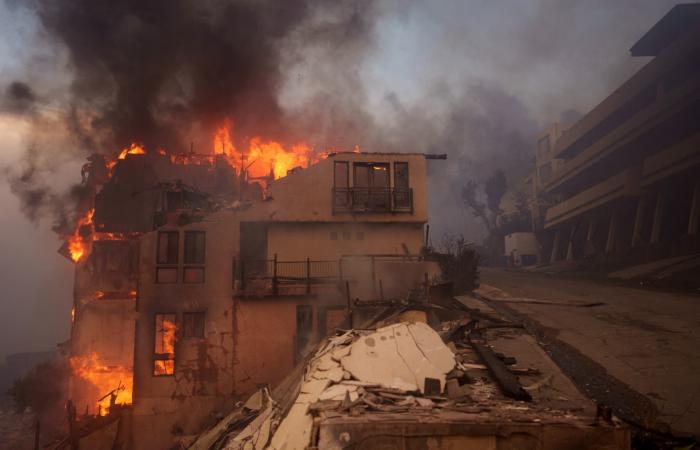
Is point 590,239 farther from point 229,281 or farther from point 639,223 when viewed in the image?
point 229,281

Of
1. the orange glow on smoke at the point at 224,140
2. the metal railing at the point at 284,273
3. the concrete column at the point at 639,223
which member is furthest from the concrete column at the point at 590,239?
the orange glow on smoke at the point at 224,140

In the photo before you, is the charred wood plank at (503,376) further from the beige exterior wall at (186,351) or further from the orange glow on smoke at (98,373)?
the orange glow on smoke at (98,373)

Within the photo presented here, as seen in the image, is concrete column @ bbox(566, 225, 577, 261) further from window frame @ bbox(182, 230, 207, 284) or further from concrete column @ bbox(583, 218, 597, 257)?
window frame @ bbox(182, 230, 207, 284)

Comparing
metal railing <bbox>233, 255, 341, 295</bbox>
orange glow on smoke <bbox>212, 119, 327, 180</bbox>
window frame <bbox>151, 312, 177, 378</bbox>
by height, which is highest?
orange glow on smoke <bbox>212, 119, 327, 180</bbox>

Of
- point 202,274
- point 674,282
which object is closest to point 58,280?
point 202,274

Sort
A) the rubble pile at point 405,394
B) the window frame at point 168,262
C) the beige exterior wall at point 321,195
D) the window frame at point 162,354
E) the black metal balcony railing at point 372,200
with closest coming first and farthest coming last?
the rubble pile at point 405,394, the window frame at point 162,354, the window frame at point 168,262, the beige exterior wall at point 321,195, the black metal balcony railing at point 372,200

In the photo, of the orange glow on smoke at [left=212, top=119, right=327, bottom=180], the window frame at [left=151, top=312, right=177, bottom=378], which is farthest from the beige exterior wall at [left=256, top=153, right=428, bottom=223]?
the orange glow on smoke at [left=212, top=119, right=327, bottom=180]

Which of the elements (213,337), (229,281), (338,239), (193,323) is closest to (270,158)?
(338,239)

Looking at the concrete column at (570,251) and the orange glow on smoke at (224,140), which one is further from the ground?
the orange glow on smoke at (224,140)

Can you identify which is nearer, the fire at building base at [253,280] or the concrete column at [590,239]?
the fire at building base at [253,280]

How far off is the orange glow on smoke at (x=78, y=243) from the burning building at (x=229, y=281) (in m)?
1.96

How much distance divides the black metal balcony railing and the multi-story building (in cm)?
1575

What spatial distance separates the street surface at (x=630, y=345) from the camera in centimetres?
746

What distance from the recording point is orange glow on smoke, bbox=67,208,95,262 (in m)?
30.9
